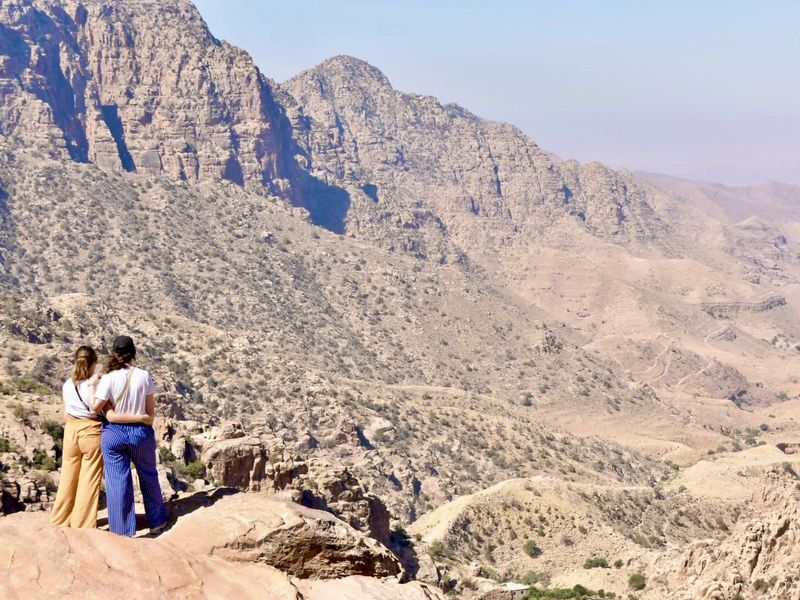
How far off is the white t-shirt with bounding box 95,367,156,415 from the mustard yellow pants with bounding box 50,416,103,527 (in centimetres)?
43

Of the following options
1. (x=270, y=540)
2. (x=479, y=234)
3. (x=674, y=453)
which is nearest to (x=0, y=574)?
(x=270, y=540)

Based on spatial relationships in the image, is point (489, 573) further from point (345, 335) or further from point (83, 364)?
point (345, 335)

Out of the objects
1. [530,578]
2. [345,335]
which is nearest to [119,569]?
[530,578]

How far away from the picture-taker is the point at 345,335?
104 metres

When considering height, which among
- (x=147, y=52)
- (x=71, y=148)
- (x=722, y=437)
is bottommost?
(x=722, y=437)

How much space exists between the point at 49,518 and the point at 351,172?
16082cm

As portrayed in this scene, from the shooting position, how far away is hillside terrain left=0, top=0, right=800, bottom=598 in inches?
1817

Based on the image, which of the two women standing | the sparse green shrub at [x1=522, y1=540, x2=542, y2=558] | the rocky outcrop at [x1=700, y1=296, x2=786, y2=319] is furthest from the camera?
the rocky outcrop at [x1=700, y1=296, x2=786, y2=319]

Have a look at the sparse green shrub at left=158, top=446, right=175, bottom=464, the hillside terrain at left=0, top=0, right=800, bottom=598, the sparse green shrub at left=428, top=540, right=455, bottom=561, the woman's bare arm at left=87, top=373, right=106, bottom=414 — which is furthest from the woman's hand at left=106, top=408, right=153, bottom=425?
the sparse green shrub at left=428, top=540, right=455, bottom=561

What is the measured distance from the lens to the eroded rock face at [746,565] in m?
36.2

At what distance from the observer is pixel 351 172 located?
173625 millimetres

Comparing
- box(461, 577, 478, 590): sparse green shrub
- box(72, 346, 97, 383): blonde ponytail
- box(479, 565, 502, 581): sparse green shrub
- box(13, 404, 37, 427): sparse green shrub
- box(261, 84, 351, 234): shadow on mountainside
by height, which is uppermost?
box(261, 84, 351, 234): shadow on mountainside

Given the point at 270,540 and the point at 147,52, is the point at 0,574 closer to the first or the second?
the point at 270,540

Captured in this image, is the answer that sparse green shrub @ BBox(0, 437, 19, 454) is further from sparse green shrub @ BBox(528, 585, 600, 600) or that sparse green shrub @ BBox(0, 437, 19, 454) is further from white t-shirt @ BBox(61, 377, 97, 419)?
sparse green shrub @ BBox(528, 585, 600, 600)
